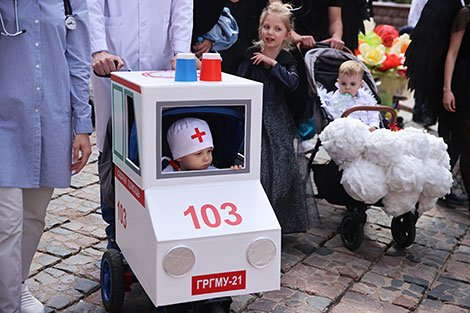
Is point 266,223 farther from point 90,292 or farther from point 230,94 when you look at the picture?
point 90,292

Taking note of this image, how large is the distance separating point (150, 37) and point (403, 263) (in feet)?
7.24

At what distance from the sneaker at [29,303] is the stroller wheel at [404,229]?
241 cm

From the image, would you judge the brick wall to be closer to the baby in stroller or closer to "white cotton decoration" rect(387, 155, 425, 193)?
the baby in stroller

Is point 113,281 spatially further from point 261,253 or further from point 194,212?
point 261,253

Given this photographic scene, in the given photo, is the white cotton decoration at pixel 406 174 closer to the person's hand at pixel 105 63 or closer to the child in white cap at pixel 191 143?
the child in white cap at pixel 191 143

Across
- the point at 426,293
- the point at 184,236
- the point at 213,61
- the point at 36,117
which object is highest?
the point at 213,61

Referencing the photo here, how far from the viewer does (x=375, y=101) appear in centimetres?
455

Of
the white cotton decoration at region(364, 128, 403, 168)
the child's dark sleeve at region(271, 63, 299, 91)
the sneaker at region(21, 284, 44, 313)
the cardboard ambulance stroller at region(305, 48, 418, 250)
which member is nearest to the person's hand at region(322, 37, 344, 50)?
the cardboard ambulance stroller at region(305, 48, 418, 250)

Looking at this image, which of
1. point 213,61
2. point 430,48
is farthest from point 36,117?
point 430,48

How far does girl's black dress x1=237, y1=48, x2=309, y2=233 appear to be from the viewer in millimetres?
4148

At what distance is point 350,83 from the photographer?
445cm

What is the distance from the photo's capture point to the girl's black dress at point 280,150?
13.6 feet

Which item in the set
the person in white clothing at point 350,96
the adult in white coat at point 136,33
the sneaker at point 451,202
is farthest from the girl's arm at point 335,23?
the adult in white coat at point 136,33

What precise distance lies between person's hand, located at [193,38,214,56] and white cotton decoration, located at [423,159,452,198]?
1520 millimetres
